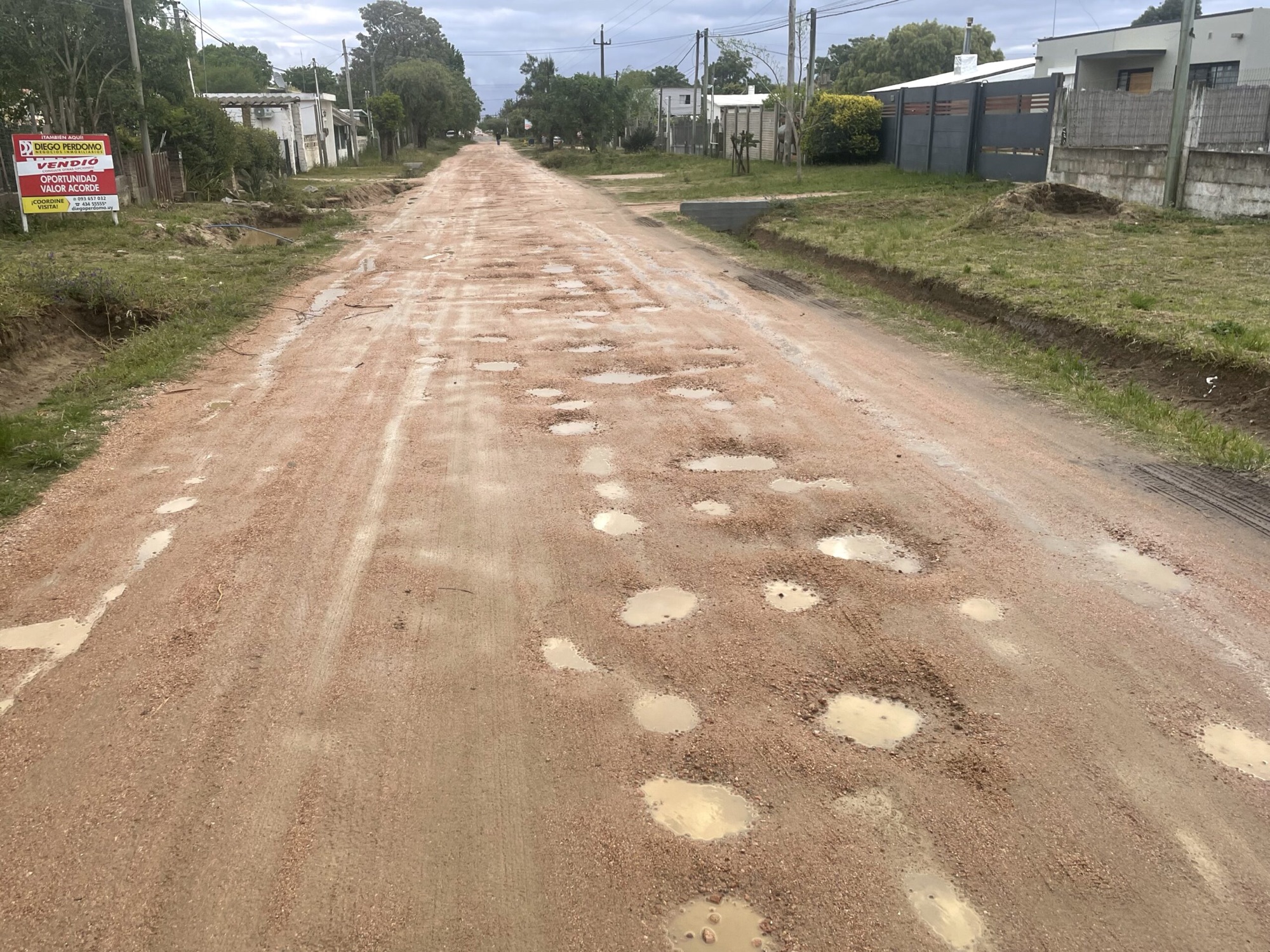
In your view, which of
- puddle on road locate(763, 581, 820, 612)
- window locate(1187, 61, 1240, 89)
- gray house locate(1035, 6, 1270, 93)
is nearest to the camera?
puddle on road locate(763, 581, 820, 612)

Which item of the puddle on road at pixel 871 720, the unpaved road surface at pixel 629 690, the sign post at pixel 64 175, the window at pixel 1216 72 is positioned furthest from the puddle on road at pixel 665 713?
the window at pixel 1216 72

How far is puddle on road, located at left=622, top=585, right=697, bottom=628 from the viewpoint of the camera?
415 centimetres

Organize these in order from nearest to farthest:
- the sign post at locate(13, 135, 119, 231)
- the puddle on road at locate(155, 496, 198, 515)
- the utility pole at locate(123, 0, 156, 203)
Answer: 1. the puddle on road at locate(155, 496, 198, 515)
2. the sign post at locate(13, 135, 119, 231)
3. the utility pole at locate(123, 0, 156, 203)

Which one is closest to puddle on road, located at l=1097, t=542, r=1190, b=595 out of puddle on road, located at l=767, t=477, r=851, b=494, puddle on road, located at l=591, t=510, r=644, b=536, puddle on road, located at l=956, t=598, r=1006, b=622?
puddle on road, located at l=956, t=598, r=1006, b=622

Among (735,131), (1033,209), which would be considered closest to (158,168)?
(1033,209)

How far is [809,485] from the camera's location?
5.61 metres

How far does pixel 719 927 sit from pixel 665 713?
0.98 m

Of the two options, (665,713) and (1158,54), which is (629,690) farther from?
(1158,54)

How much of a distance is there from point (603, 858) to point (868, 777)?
909 mm

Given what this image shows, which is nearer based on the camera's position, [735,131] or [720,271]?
[720,271]

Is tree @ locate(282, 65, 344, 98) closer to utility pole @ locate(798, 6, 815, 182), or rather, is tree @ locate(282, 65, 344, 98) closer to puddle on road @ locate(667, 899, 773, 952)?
utility pole @ locate(798, 6, 815, 182)

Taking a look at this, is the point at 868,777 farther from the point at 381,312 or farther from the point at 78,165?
the point at 78,165

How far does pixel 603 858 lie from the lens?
285 centimetres

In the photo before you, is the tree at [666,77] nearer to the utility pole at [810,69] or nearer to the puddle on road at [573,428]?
the utility pole at [810,69]
